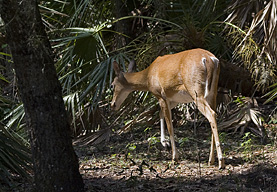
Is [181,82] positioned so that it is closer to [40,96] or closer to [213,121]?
[213,121]

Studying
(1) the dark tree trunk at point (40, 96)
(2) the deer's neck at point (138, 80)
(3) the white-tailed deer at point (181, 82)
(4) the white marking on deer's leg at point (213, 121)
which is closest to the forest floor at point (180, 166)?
(4) the white marking on deer's leg at point (213, 121)

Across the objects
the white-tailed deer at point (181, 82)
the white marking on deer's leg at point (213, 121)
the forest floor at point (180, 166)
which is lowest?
the forest floor at point (180, 166)

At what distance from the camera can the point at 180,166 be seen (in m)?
6.43

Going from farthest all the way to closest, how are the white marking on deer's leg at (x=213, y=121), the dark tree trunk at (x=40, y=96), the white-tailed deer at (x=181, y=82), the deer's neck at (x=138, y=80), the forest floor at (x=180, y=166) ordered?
the deer's neck at (x=138, y=80)
the white-tailed deer at (x=181, y=82)
the white marking on deer's leg at (x=213, y=121)
the forest floor at (x=180, y=166)
the dark tree trunk at (x=40, y=96)

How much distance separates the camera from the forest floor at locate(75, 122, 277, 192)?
5328mm

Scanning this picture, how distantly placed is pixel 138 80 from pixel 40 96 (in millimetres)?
2921

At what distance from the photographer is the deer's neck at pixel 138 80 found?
7.23 metres

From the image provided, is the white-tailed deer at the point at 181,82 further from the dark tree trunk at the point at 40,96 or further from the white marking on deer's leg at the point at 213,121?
the dark tree trunk at the point at 40,96

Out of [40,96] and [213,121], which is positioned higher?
[40,96]

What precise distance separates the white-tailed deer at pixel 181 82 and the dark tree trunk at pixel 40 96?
6.02 ft

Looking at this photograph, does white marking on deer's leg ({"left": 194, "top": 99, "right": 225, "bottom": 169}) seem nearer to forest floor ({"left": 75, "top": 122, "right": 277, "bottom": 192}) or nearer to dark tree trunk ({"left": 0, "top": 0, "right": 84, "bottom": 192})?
forest floor ({"left": 75, "top": 122, "right": 277, "bottom": 192})

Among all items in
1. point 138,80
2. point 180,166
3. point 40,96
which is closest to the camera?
point 40,96

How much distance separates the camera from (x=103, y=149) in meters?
8.12

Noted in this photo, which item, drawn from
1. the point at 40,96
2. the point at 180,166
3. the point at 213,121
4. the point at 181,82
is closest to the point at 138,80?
the point at 181,82
